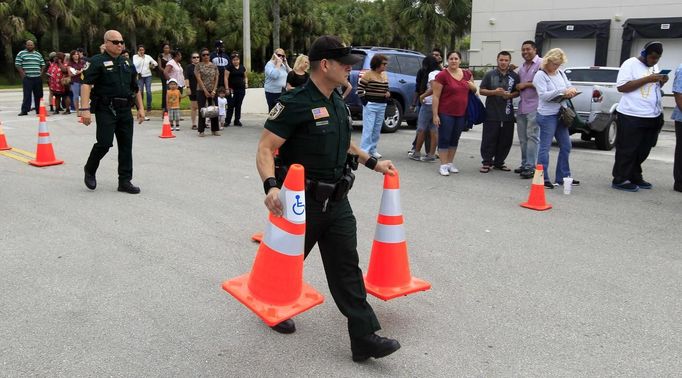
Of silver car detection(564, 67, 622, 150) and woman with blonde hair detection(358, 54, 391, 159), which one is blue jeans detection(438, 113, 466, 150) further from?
silver car detection(564, 67, 622, 150)

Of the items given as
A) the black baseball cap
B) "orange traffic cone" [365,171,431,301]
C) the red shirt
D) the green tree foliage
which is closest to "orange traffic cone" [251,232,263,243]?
"orange traffic cone" [365,171,431,301]

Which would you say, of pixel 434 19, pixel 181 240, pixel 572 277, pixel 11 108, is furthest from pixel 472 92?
pixel 434 19

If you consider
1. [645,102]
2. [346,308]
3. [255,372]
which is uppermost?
[645,102]

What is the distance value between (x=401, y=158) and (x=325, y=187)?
266 inches

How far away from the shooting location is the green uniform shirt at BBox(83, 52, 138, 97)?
6.54 metres

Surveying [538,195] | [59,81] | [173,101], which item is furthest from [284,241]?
[59,81]

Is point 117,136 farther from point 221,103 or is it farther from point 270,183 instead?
point 221,103

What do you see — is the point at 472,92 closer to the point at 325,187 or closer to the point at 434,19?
the point at 325,187

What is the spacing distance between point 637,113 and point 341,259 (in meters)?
5.82

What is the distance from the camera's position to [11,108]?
714 inches

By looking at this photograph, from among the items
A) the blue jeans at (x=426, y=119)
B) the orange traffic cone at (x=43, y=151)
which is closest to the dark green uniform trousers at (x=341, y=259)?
the blue jeans at (x=426, y=119)

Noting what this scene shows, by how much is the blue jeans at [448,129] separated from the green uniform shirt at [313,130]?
17.6ft

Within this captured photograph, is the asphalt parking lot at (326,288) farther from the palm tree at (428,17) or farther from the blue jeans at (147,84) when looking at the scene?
the palm tree at (428,17)

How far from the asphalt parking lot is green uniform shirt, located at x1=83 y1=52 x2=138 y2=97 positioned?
122cm
